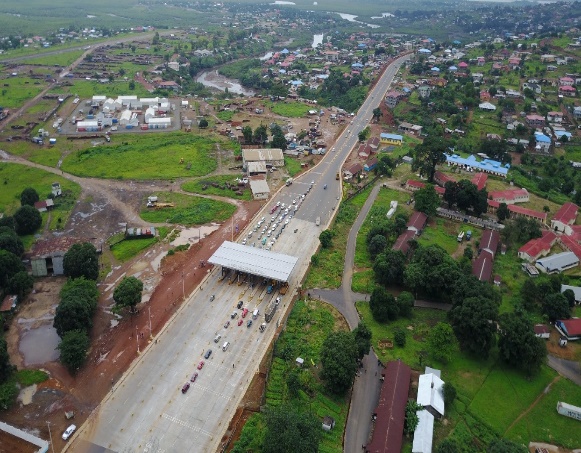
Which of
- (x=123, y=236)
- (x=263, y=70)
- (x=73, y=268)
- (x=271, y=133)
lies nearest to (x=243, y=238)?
(x=123, y=236)

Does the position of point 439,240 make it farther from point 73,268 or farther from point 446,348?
point 73,268

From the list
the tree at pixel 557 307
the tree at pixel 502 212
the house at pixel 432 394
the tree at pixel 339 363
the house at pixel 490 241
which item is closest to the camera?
the house at pixel 432 394

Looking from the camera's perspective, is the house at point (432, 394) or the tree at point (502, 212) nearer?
the house at point (432, 394)

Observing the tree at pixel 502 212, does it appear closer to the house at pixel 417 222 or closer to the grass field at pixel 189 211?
the house at pixel 417 222

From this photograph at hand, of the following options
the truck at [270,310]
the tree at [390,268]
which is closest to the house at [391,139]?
the tree at [390,268]

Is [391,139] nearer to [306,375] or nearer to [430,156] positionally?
[430,156]

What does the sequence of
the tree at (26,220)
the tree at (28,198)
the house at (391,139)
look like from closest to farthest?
1. the tree at (26,220)
2. the tree at (28,198)
3. the house at (391,139)

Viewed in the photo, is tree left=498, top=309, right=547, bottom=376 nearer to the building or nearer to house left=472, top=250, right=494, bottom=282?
house left=472, top=250, right=494, bottom=282
